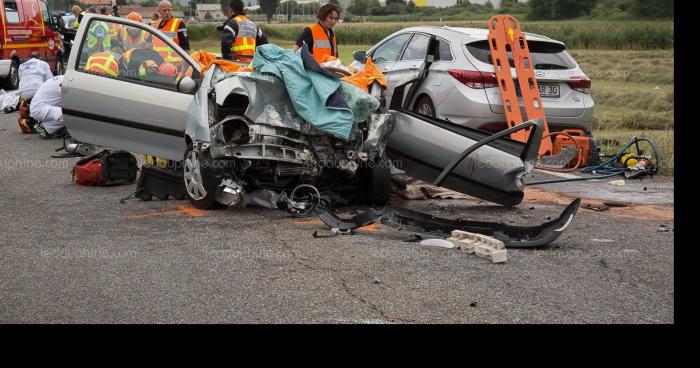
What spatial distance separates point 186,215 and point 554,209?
336 cm

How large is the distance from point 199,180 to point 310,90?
1242 millimetres

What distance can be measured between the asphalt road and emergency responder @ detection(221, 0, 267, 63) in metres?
3.18

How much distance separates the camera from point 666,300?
5168 millimetres

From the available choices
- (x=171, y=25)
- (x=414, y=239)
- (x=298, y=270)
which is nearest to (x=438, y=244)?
(x=414, y=239)

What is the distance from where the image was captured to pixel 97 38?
29.5ft

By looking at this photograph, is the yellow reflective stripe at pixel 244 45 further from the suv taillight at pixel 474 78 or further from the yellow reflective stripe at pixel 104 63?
the suv taillight at pixel 474 78

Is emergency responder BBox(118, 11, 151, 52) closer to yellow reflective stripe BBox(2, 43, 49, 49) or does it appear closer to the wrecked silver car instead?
the wrecked silver car

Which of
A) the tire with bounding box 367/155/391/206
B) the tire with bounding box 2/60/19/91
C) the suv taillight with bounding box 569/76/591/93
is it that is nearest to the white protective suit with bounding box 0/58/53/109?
the tire with bounding box 2/60/19/91

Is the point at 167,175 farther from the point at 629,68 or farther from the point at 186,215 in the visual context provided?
the point at 629,68

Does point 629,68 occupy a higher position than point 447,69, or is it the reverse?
point 447,69

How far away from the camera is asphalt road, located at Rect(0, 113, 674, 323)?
194 inches

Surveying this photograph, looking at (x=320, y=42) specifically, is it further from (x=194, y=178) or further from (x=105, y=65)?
(x=194, y=178)
